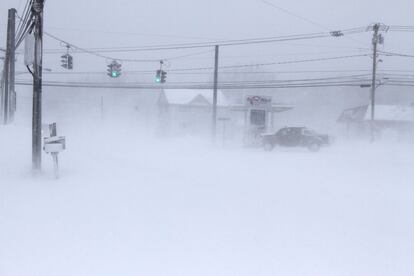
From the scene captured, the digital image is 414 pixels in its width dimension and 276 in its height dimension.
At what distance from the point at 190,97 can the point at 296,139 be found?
2241 cm

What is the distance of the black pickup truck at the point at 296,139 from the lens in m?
29.2

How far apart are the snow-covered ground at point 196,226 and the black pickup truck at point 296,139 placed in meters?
17.2

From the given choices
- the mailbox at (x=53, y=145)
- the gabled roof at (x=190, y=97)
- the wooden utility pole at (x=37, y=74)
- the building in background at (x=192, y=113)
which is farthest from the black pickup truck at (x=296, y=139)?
the gabled roof at (x=190, y=97)

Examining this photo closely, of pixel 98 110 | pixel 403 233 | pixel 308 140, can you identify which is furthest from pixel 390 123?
pixel 98 110

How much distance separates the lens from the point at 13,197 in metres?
9.07

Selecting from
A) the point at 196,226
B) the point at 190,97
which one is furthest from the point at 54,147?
the point at 190,97

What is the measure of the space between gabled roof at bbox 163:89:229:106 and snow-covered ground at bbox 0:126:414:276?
3754 centimetres

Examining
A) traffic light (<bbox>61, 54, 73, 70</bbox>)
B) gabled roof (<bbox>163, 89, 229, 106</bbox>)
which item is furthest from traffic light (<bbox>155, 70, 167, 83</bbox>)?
gabled roof (<bbox>163, 89, 229, 106</bbox>)

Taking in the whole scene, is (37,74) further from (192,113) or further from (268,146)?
(192,113)

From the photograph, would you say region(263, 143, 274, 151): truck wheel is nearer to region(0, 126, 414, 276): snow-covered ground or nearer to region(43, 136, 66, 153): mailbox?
region(0, 126, 414, 276): snow-covered ground

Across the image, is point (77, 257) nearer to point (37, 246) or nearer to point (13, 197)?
point (37, 246)

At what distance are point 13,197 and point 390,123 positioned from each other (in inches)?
1985

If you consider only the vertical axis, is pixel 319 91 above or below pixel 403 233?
above

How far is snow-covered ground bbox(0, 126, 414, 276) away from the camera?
5844mm
